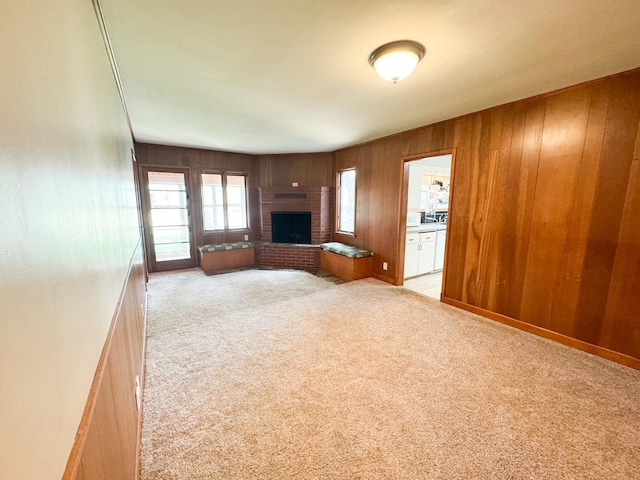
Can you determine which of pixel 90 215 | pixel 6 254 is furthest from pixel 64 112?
pixel 6 254

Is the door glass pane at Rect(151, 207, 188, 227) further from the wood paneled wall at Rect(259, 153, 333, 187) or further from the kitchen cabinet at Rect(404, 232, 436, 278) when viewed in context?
the kitchen cabinet at Rect(404, 232, 436, 278)

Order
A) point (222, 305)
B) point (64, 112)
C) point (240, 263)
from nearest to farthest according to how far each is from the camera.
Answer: point (64, 112) < point (222, 305) < point (240, 263)

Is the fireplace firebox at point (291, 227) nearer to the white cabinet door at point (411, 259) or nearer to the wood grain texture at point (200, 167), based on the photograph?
the wood grain texture at point (200, 167)

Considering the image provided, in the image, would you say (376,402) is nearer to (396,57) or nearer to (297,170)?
(396,57)

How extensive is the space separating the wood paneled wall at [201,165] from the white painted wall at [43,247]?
4.69m

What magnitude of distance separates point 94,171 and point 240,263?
4805mm

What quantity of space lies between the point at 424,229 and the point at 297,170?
2.92 meters

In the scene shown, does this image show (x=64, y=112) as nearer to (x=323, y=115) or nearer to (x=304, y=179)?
(x=323, y=115)

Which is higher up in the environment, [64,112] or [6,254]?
[64,112]

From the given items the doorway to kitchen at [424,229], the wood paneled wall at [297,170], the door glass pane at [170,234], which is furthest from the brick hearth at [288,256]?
the doorway to kitchen at [424,229]

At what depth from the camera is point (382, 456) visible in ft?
4.88

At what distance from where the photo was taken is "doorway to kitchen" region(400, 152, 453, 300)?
14.7ft

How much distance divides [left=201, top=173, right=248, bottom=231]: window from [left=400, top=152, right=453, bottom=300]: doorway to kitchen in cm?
356

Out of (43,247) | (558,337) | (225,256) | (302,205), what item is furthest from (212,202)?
(558,337)
